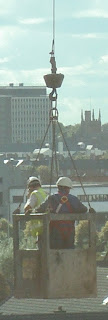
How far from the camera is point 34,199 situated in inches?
842

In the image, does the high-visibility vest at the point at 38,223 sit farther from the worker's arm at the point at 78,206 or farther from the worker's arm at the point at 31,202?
the worker's arm at the point at 78,206

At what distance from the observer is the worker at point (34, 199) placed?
67.7ft

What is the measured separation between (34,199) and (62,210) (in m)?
1.12

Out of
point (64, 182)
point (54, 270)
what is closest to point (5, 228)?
point (54, 270)

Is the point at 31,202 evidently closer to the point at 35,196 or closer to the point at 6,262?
the point at 35,196

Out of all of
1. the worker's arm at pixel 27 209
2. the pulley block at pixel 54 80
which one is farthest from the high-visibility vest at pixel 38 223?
the pulley block at pixel 54 80

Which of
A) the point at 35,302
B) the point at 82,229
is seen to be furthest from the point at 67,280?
the point at 82,229

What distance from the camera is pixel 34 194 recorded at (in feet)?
70.3

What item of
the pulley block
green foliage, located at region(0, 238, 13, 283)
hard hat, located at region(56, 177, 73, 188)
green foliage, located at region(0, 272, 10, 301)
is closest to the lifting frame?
hard hat, located at region(56, 177, 73, 188)

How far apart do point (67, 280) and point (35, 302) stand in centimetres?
3554

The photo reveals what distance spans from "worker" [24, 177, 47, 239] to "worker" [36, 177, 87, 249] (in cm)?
31

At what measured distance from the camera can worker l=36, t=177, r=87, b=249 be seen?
2020cm

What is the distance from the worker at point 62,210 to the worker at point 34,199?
0.31m

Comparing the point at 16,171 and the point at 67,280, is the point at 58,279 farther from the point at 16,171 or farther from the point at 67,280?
the point at 16,171
